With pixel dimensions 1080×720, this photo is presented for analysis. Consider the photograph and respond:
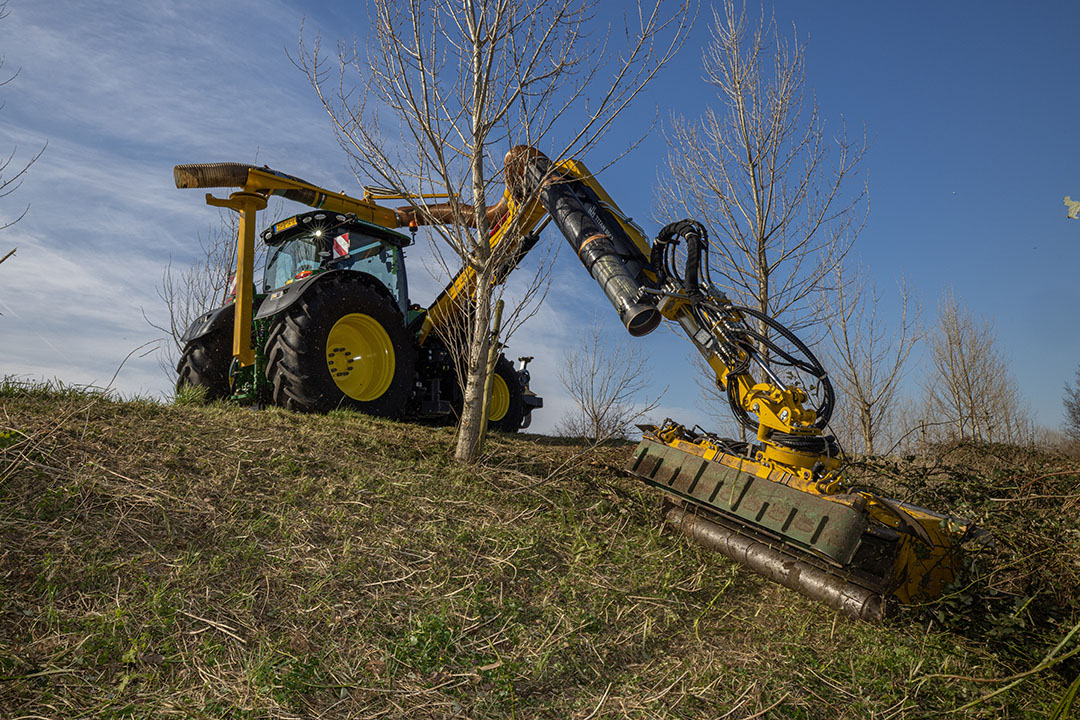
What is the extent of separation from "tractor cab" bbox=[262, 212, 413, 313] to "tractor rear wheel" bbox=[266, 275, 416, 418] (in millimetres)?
561

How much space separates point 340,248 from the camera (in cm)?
738

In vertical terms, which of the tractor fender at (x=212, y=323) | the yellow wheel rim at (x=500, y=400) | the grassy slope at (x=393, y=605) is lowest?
the grassy slope at (x=393, y=605)

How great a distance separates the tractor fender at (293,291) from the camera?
6.23m

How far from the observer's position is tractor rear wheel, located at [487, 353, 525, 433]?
8.46 metres

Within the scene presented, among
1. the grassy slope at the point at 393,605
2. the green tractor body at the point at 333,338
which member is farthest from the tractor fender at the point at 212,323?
the grassy slope at the point at 393,605

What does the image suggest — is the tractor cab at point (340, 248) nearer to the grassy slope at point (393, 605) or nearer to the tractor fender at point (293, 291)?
the tractor fender at point (293, 291)

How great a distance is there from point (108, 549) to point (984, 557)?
499 centimetres

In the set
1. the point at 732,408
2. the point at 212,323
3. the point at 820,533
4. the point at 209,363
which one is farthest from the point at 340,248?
the point at 820,533

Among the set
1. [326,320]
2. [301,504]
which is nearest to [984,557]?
[301,504]

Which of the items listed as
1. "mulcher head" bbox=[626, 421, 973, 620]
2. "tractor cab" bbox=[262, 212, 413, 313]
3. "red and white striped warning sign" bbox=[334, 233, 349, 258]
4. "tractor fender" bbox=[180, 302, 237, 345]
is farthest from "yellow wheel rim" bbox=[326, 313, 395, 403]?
"mulcher head" bbox=[626, 421, 973, 620]

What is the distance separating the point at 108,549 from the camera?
359 centimetres

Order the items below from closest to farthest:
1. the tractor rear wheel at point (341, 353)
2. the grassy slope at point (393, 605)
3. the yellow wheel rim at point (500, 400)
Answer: the grassy slope at point (393, 605) < the tractor rear wheel at point (341, 353) < the yellow wheel rim at point (500, 400)

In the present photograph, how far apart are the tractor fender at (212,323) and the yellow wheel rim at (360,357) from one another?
1798 millimetres

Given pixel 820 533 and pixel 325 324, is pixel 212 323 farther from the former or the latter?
pixel 820 533
